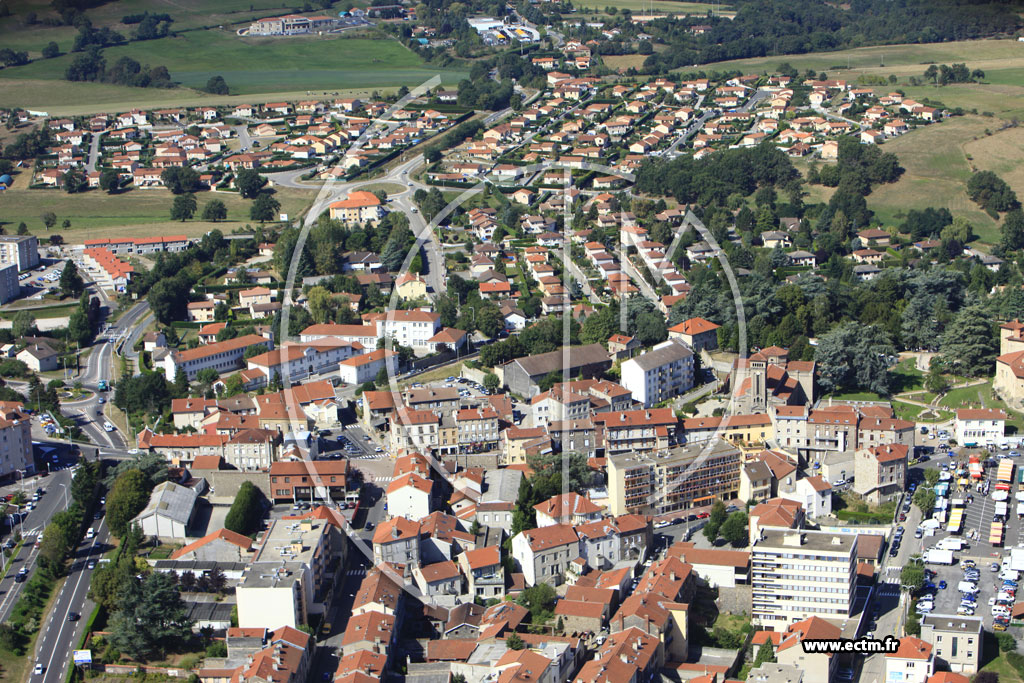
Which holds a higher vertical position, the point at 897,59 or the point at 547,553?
the point at 897,59

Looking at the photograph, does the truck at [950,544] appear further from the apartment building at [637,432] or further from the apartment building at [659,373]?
the apartment building at [659,373]

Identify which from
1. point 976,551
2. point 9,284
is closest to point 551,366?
point 976,551

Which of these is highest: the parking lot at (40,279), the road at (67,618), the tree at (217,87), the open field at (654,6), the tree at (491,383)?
the open field at (654,6)

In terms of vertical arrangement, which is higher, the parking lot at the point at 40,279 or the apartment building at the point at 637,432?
the apartment building at the point at 637,432

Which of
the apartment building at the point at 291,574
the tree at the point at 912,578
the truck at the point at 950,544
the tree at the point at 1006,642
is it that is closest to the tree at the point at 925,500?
the truck at the point at 950,544

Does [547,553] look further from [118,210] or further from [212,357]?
[118,210]

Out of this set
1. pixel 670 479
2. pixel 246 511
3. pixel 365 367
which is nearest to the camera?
pixel 246 511
